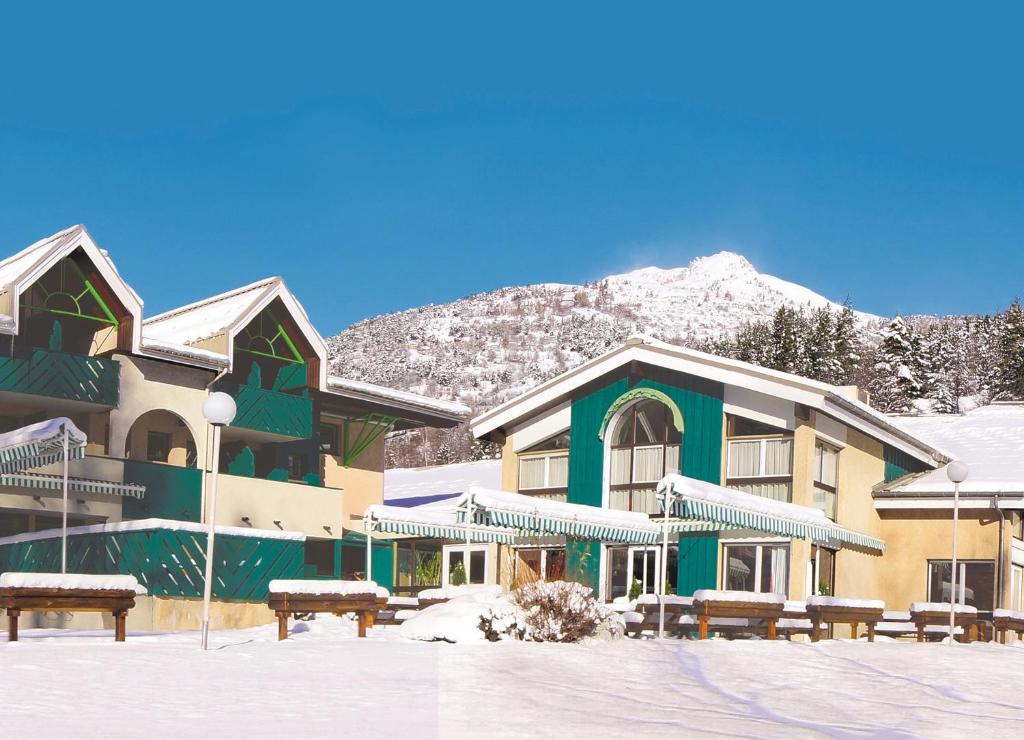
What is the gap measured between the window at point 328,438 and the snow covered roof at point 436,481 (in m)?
2.43

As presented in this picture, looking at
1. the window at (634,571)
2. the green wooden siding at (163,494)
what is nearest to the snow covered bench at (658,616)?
the window at (634,571)

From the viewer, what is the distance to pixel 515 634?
64.7 feet

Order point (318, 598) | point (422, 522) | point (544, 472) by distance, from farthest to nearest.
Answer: point (544, 472), point (422, 522), point (318, 598)

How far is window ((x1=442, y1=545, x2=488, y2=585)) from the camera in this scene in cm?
3522

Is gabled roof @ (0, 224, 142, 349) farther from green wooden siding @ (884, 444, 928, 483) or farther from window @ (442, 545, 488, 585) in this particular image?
green wooden siding @ (884, 444, 928, 483)

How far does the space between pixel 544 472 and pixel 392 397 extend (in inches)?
199

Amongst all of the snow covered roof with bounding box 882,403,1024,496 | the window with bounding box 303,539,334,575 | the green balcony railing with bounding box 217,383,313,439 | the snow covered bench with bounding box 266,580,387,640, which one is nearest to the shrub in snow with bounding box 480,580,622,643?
the snow covered bench with bounding box 266,580,387,640

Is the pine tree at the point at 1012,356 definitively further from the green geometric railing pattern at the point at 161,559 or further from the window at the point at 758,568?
the green geometric railing pattern at the point at 161,559

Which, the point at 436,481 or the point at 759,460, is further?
the point at 436,481

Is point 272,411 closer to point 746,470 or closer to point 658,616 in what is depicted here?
point 746,470

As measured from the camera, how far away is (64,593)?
17609 millimetres

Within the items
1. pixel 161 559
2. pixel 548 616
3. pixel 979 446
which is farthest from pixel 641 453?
pixel 548 616

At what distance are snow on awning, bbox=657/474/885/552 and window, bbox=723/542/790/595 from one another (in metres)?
1.28

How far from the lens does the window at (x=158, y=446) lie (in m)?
34.9
